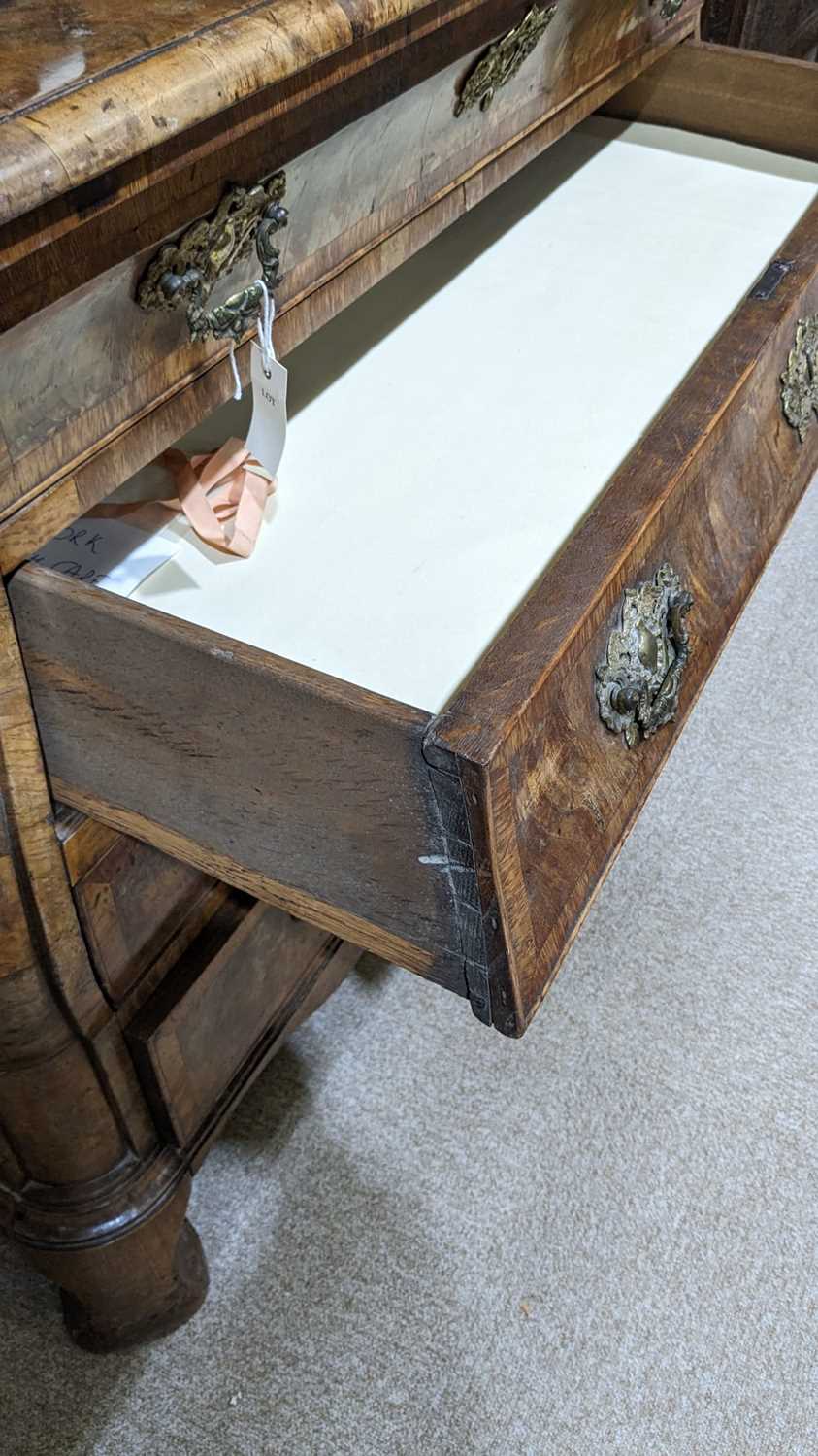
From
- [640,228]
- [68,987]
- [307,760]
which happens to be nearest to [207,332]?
[307,760]

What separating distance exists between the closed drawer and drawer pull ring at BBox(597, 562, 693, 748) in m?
0.25

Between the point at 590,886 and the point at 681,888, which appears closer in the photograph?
the point at 590,886

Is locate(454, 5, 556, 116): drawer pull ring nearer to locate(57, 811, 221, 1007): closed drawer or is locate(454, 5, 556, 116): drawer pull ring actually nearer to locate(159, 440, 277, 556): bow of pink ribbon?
locate(159, 440, 277, 556): bow of pink ribbon

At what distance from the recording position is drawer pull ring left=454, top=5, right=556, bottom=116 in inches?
25.2

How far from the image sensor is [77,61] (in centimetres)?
41

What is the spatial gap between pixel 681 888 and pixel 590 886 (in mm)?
610

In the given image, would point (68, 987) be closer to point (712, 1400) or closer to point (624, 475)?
point (624, 475)

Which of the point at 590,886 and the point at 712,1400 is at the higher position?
the point at 590,886

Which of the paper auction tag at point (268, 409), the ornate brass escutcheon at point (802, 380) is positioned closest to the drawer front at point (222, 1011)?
the paper auction tag at point (268, 409)

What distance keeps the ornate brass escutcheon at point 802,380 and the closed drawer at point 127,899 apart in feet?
1.36

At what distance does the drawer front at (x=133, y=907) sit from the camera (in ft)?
2.07

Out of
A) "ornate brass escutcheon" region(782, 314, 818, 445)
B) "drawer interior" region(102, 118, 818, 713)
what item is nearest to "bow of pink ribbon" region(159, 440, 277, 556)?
"drawer interior" region(102, 118, 818, 713)

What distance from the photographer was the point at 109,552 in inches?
24.3

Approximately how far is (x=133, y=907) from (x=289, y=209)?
0.35m
